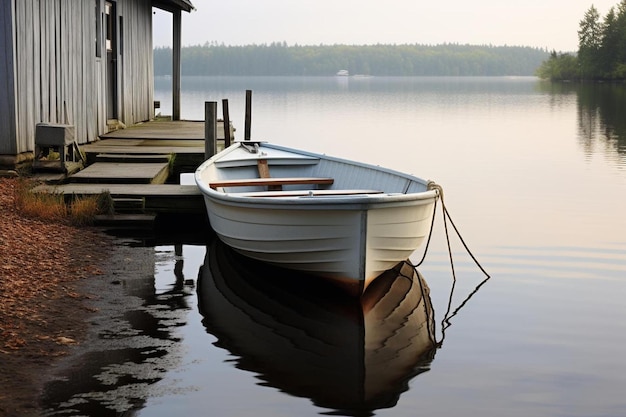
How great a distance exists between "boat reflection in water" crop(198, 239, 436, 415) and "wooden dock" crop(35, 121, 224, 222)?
6.07ft

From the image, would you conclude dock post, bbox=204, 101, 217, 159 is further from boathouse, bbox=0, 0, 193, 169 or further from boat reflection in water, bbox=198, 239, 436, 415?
boat reflection in water, bbox=198, 239, 436, 415

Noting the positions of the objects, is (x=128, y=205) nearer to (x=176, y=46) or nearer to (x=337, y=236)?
(x=337, y=236)

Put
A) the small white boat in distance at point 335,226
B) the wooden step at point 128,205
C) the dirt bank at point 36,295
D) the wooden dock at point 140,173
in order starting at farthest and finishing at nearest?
the wooden dock at point 140,173, the wooden step at point 128,205, the small white boat in distance at point 335,226, the dirt bank at point 36,295

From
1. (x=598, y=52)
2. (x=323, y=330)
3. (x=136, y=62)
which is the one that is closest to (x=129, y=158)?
(x=136, y=62)

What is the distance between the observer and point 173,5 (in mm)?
24859

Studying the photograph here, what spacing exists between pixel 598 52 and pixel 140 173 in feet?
374

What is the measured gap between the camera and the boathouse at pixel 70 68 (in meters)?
12.8

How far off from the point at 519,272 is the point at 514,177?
33.9 ft

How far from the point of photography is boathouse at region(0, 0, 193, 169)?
12.8 m

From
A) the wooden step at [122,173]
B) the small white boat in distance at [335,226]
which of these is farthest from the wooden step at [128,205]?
the small white boat in distance at [335,226]

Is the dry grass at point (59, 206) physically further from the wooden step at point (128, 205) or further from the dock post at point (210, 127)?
the dock post at point (210, 127)

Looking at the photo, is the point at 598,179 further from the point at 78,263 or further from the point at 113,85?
the point at 78,263

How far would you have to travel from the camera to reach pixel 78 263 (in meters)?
9.66

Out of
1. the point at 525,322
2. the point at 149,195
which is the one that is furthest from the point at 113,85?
the point at 525,322
